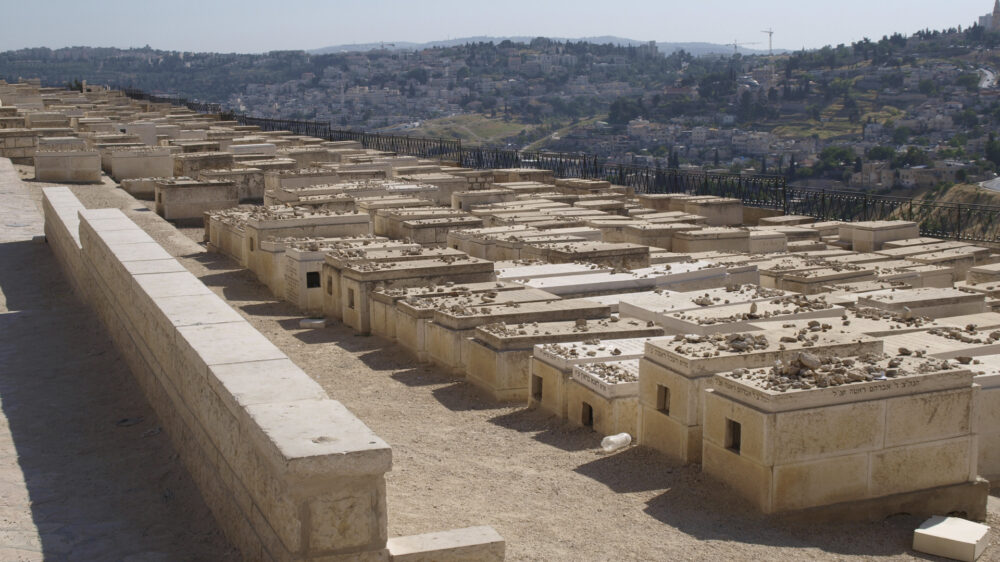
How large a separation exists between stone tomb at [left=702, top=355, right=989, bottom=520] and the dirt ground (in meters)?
0.15

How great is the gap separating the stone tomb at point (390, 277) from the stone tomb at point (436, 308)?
1.97 ft

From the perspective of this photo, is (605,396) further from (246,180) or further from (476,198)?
(246,180)

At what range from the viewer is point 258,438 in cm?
438

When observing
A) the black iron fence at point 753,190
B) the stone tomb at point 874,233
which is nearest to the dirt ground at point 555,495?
the stone tomb at point 874,233

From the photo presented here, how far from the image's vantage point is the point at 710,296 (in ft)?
32.1

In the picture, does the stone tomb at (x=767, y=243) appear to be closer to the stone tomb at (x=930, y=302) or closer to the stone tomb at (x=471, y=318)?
the stone tomb at (x=930, y=302)

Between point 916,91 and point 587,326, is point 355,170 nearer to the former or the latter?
point 587,326

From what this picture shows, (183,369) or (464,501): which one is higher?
(183,369)

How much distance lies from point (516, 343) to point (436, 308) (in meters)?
1.28

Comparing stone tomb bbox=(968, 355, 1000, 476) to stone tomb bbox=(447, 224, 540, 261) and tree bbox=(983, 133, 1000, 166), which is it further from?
tree bbox=(983, 133, 1000, 166)

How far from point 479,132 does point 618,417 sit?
112 metres

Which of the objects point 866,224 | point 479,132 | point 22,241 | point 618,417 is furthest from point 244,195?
point 479,132

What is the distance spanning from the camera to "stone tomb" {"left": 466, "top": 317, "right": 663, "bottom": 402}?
830 centimetres

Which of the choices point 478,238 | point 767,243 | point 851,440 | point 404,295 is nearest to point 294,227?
point 478,238
